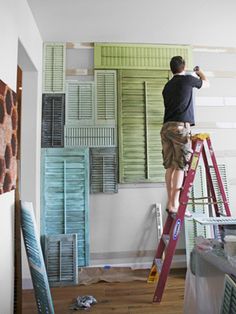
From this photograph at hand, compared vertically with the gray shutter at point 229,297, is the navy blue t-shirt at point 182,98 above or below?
above

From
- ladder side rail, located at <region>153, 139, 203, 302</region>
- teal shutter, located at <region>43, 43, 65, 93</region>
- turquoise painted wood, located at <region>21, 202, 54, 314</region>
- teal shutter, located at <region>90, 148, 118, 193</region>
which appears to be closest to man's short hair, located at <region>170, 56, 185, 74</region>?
ladder side rail, located at <region>153, 139, 203, 302</region>

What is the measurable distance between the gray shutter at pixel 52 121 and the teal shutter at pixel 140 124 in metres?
0.69

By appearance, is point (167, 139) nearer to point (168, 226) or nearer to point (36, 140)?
point (168, 226)

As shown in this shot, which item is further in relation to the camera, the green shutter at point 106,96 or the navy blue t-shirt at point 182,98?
the green shutter at point 106,96

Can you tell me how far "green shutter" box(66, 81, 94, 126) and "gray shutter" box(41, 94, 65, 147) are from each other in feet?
0.30

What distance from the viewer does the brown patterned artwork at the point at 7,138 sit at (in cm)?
153

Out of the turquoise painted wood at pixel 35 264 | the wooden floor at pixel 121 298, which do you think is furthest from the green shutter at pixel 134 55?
the wooden floor at pixel 121 298

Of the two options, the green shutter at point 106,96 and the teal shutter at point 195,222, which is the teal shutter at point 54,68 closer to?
the green shutter at point 106,96

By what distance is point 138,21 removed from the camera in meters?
2.58

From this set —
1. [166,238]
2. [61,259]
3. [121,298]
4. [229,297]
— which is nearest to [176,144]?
[166,238]

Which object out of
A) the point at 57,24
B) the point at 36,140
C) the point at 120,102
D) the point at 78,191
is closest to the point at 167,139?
the point at 120,102

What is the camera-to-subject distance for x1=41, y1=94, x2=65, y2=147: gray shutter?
2.84 metres

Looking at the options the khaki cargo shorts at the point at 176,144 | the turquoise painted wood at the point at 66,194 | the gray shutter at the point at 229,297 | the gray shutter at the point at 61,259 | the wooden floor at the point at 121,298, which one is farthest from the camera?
the turquoise painted wood at the point at 66,194

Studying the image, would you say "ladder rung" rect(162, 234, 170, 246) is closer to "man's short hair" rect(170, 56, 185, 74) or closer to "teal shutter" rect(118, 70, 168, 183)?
"teal shutter" rect(118, 70, 168, 183)
